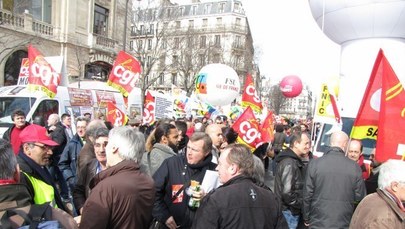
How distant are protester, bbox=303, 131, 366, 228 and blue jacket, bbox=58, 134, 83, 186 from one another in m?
3.22

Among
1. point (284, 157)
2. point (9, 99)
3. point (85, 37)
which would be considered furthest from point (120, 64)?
point (85, 37)

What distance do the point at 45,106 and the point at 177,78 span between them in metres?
50.3

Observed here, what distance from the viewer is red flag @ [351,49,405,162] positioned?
3.90 meters

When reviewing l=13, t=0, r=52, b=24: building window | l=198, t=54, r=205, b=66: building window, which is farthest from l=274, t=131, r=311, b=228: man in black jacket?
l=198, t=54, r=205, b=66: building window

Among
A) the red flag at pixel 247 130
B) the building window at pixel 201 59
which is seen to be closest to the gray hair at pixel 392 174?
the red flag at pixel 247 130

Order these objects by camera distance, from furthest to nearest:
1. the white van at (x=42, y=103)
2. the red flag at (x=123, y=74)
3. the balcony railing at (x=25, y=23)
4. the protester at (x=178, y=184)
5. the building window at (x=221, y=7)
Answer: the building window at (x=221, y=7) < the balcony railing at (x=25, y=23) < the white van at (x=42, y=103) < the red flag at (x=123, y=74) < the protester at (x=178, y=184)

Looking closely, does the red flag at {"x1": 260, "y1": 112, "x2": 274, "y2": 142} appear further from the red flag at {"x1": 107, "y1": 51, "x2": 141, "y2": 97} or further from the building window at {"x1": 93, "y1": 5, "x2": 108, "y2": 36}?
the building window at {"x1": 93, "y1": 5, "x2": 108, "y2": 36}

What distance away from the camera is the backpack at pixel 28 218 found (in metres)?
1.79

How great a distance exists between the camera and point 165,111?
451 inches

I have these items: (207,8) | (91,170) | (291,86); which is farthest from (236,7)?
(91,170)

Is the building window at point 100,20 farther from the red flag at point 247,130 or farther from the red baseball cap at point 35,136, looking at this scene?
the red baseball cap at point 35,136

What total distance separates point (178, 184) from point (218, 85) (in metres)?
7.48

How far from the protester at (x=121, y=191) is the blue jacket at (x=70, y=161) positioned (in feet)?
8.50

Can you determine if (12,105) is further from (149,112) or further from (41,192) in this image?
(41,192)
